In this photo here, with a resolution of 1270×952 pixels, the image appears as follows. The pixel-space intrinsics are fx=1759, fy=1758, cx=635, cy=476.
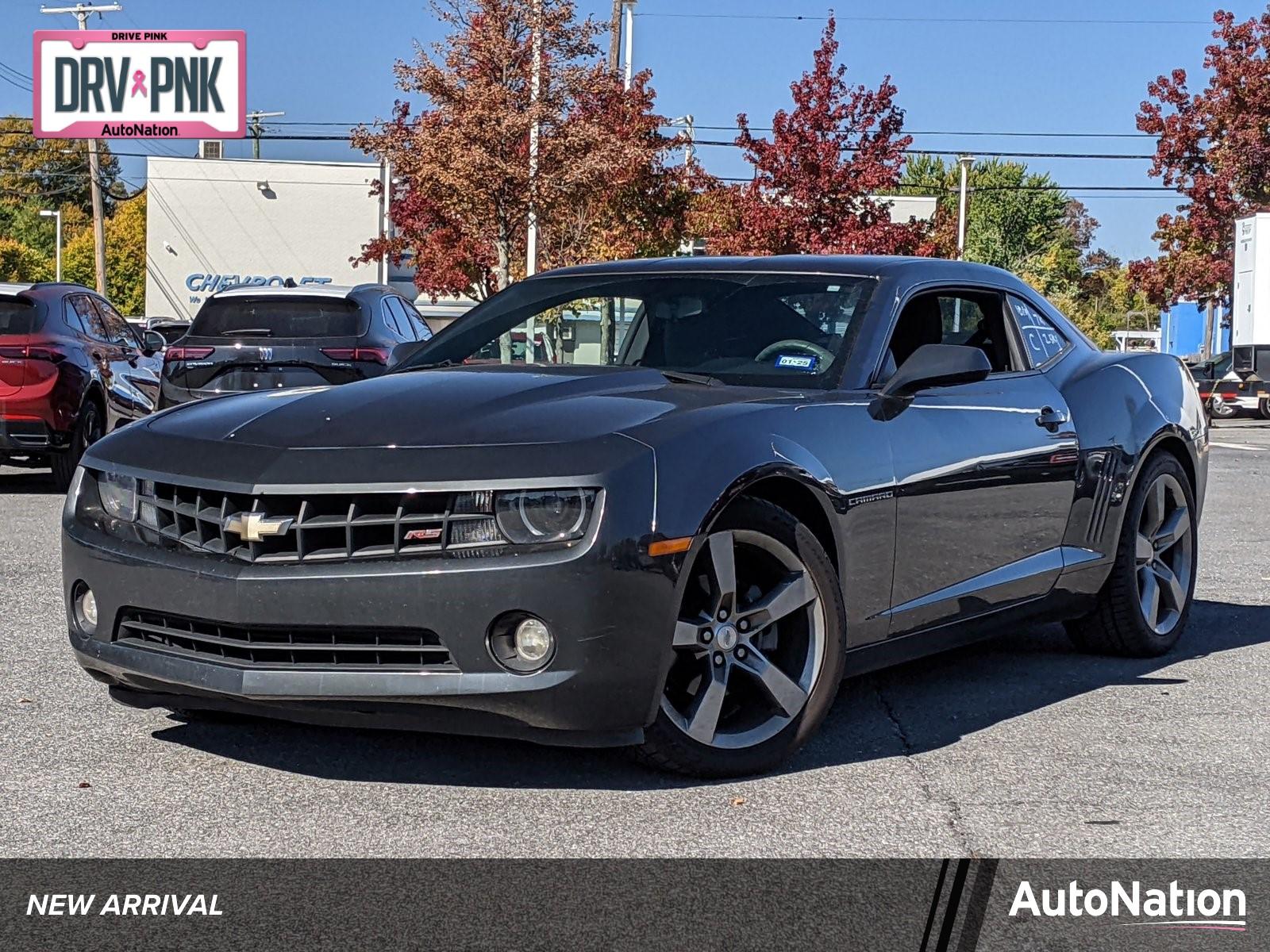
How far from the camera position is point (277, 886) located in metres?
3.61

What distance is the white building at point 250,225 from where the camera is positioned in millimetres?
59094

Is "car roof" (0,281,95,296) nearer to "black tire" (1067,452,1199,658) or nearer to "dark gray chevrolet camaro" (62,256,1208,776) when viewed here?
"dark gray chevrolet camaro" (62,256,1208,776)

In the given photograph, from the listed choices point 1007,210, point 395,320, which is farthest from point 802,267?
point 1007,210

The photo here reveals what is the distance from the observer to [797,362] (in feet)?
17.3

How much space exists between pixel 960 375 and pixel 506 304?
66.9 inches

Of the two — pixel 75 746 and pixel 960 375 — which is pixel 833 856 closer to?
pixel 960 375

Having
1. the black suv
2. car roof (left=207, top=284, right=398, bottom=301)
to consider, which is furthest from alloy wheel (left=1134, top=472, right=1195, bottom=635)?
car roof (left=207, top=284, right=398, bottom=301)

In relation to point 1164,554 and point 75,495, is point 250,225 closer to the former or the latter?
point 1164,554

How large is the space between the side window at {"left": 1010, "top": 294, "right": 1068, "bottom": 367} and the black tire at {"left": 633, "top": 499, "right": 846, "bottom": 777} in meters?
1.87

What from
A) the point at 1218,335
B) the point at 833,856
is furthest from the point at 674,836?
the point at 1218,335

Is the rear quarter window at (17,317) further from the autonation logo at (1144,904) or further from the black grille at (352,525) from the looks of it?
the autonation logo at (1144,904)

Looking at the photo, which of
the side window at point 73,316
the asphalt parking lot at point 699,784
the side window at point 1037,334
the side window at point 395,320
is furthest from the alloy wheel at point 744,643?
the side window at point 73,316

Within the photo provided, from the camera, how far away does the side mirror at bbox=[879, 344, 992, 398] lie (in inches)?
203

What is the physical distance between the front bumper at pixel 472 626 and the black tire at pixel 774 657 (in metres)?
0.16
